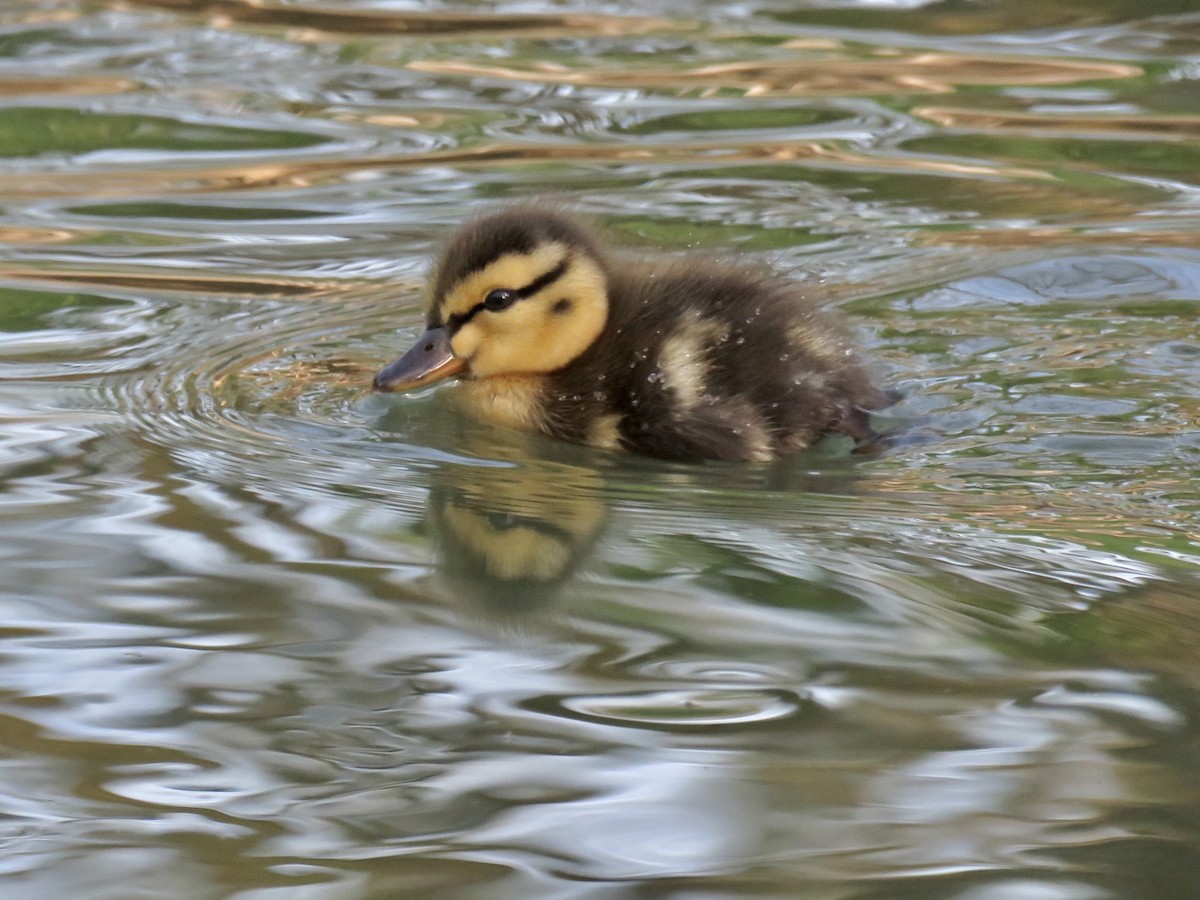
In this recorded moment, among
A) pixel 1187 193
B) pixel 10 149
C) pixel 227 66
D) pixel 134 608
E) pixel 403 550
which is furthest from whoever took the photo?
pixel 227 66

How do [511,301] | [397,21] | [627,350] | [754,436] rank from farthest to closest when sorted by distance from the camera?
[397,21], [511,301], [627,350], [754,436]

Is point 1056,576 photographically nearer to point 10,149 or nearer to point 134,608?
point 134,608

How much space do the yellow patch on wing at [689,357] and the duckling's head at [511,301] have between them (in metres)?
0.24

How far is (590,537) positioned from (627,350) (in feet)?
2.62

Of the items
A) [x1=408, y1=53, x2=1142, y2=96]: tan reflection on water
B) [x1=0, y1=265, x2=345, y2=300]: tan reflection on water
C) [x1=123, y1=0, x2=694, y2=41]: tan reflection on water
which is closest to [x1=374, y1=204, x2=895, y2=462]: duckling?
[x1=0, y1=265, x2=345, y2=300]: tan reflection on water

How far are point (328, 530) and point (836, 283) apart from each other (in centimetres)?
203

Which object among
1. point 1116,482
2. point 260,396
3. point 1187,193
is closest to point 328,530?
point 260,396

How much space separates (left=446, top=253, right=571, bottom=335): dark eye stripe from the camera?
3459 millimetres

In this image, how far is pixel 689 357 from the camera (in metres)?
3.27

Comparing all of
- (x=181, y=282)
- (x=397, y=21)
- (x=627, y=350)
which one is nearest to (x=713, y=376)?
(x=627, y=350)

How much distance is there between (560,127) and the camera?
5.88 m

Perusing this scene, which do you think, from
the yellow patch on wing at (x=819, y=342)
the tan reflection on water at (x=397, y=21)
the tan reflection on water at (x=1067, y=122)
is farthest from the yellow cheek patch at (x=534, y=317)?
the tan reflection on water at (x=397, y=21)

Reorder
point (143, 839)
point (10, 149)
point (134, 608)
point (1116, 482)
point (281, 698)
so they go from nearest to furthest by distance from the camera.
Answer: point (143, 839)
point (281, 698)
point (134, 608)
point (1116, 482)
point (10, 149)

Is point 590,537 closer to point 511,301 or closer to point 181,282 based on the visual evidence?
point 511,301
